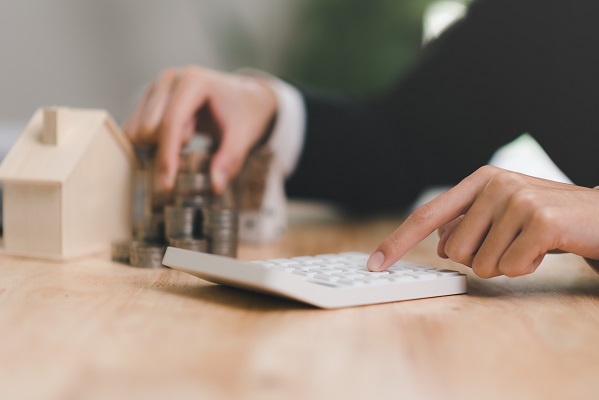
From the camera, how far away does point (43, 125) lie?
998 mm

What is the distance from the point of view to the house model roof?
0.94 m

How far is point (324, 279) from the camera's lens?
0.67 metres

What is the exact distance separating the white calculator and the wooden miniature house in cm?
31

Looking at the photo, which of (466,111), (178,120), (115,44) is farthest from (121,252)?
(115,44)

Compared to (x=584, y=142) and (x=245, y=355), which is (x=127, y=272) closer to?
(x=245, y=355)

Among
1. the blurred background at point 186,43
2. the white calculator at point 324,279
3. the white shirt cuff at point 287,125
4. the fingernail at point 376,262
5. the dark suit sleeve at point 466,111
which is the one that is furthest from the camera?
the blurred background at point 186,43

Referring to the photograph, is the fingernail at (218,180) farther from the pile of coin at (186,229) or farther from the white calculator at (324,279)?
the white calculator at (324,279)

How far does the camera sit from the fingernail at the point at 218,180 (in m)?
1.17

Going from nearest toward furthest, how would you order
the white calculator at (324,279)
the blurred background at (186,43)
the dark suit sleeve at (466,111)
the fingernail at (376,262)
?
1. the white calculator at (324,279)
2. the fingernail at (376,262)
3. the dark suit sleeve at (466,111)
4. the blurred background at (186,43)

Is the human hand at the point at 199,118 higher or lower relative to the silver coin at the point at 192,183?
higher

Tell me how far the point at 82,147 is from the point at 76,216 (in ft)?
0.33

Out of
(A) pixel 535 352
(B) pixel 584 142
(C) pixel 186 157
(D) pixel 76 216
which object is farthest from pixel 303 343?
(B) pixel 584 142

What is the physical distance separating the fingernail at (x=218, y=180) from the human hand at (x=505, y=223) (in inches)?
19.4

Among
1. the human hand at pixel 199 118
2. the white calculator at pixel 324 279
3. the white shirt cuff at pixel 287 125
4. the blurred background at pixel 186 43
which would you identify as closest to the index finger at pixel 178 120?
the human hand at pixel 199 118
